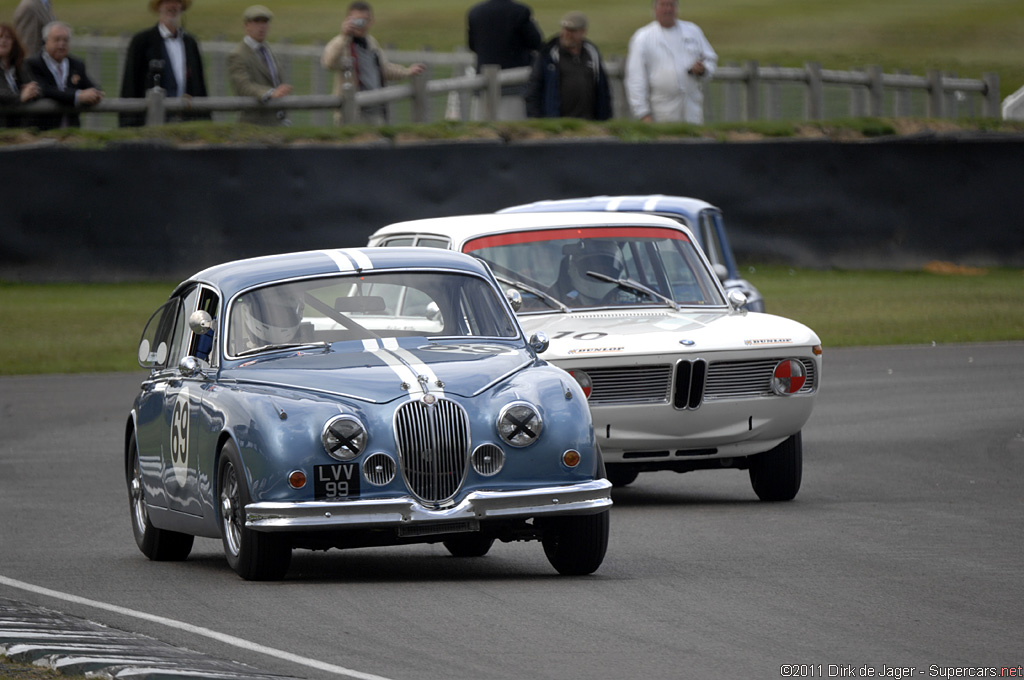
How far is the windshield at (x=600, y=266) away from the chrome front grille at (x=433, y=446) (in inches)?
150

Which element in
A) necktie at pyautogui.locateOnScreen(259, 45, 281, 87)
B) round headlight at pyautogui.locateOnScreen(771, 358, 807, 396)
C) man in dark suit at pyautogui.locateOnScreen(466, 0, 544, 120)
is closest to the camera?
round headlight at pyautogui.locateOnScreen(771, 358, 807, 396)

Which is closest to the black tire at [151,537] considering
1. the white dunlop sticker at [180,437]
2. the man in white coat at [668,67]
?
the white dunlop sticker at [180,437]

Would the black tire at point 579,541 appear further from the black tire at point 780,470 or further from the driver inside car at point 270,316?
the black tire at point 780,470

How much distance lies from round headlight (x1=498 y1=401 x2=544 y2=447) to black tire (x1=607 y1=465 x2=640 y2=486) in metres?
3.16

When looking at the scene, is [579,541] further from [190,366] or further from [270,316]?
[190,366]

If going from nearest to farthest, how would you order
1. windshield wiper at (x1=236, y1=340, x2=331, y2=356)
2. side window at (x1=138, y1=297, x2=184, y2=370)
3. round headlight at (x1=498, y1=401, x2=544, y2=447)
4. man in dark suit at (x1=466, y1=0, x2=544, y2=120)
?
round headlight at (x1=498, y1=401, x2=544, y2=447) < windshield wiper at (x1=236, y1=340, x2=331, y2=356) < side window at (x1=138, y1=297, x2=184, y2=370) < man in dark suit at (x1=466, y1=0, x2=544, y2=120)

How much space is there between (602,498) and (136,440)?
291cm

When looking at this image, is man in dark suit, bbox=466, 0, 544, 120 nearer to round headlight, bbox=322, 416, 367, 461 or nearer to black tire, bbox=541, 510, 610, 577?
black tire, bbox=541, 510, 610, 577

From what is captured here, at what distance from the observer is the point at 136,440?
10047 millimetres

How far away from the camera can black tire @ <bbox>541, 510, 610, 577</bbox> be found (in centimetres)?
831

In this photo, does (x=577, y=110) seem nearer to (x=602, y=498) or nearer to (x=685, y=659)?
(x=602, y=498)

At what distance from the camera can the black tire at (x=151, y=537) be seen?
31.3ft

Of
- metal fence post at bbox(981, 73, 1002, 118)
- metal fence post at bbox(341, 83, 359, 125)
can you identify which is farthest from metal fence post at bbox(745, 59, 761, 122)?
metal fence post at bbox(981, 73, 1002, 118)

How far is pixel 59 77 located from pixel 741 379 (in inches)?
475
